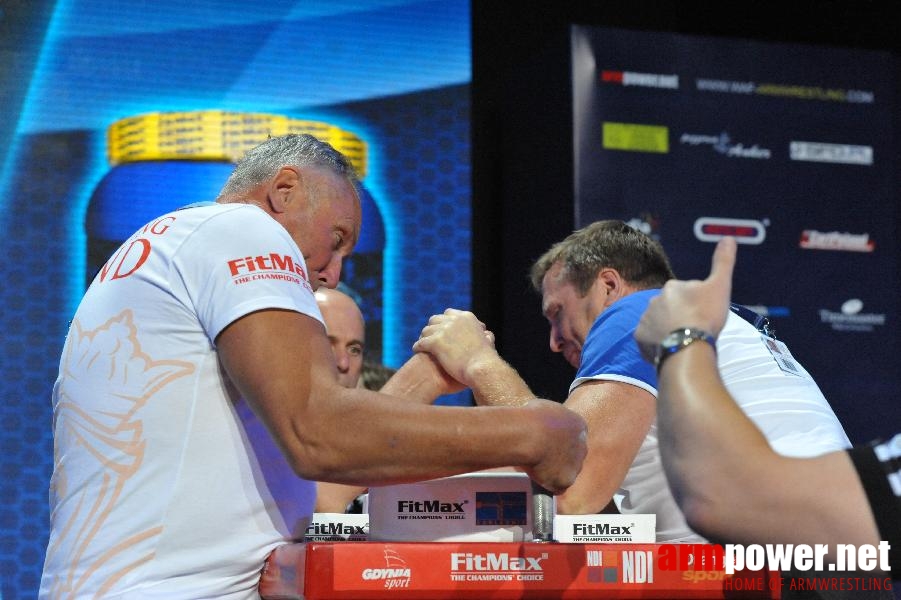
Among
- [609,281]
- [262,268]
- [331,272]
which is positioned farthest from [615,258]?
[262,268]

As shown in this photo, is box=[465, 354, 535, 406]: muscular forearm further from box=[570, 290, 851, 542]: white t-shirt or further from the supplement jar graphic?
the supplement jar graphic

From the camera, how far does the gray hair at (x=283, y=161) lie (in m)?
1.74

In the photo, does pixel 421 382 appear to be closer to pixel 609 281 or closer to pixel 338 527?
pixel 338 527

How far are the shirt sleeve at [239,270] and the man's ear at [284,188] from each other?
0.23 m

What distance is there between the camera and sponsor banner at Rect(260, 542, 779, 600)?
1.20 meters

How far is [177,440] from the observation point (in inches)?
53.9

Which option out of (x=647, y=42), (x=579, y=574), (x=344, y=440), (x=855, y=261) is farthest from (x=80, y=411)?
(x=855, y=261)

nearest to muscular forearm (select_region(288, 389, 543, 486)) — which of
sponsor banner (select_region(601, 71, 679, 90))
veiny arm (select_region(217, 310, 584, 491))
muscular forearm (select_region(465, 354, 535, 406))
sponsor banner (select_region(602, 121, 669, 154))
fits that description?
veiny arm (select_region(217, 310, 584, 491))

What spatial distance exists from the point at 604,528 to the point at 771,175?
9.81 feet

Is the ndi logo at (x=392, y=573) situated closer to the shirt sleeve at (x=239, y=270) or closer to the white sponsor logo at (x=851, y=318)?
the shirt sleeve at (x=239, y=270)

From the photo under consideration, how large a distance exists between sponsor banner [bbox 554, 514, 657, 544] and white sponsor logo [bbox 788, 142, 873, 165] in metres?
3.05

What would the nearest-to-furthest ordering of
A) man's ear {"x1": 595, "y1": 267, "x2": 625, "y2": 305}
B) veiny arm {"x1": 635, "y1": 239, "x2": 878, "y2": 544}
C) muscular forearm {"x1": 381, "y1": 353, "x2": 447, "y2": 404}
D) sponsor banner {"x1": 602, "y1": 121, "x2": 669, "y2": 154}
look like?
veiny arm {"x1": 635, "y1": 239, "x2": 878, "y2": 544}, muscular forearm {"x1": 381, "y1": 353, "x2": 447, "y2": 404}, man's ear {"x1": 595, "y1": 267, "x2": 625, "y2": 305}, sponsor banner {"x1": 602, "y1": 121, "x2": 669, "y2": 154}

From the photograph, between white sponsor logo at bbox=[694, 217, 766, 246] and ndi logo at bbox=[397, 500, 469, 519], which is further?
white sponsor logo at bbox=[694, 217, 766, 246]

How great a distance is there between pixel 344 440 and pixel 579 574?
323mm
